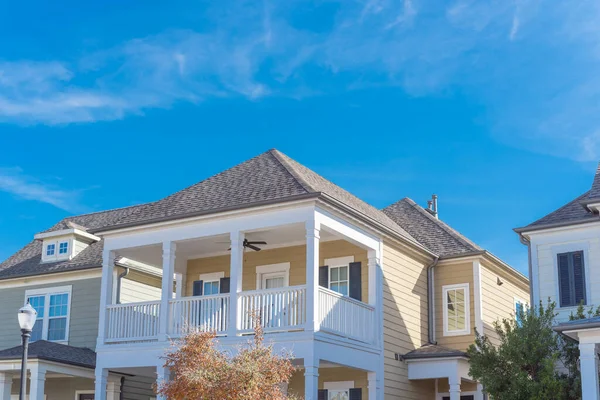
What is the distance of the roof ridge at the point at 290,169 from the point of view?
18.7 metres

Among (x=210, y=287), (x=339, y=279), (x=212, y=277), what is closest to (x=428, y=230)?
(x=339, y=279)

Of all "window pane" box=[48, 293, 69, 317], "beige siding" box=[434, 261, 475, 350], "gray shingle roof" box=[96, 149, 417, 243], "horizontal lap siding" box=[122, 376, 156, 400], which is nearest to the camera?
"gray shingle roof" box=[96, 149, 417, 243]

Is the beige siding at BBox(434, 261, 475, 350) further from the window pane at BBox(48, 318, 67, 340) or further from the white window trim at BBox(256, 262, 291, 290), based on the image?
the window pane at BBox(48, 318, 67, 340)

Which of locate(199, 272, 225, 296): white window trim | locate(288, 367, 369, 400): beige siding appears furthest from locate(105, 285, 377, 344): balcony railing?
locate(199, 272, 225, 296): white window trim

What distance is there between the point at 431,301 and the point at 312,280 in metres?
6.44

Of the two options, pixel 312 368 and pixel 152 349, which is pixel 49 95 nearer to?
pixel 152 349

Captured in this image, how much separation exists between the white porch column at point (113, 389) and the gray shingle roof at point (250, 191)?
5365 mm

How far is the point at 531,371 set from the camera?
1767cm

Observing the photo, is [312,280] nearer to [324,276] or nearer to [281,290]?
[281,290]

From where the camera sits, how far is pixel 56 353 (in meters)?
22.6

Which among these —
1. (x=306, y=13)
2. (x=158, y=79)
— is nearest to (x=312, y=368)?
(x=306, y=13)

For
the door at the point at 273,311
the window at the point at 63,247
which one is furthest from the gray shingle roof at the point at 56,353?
the door at the point at 273,311

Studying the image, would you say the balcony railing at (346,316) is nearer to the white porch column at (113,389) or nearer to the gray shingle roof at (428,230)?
the gray shingle roof at (428,230)

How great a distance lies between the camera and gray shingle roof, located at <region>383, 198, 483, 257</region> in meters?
23.5
